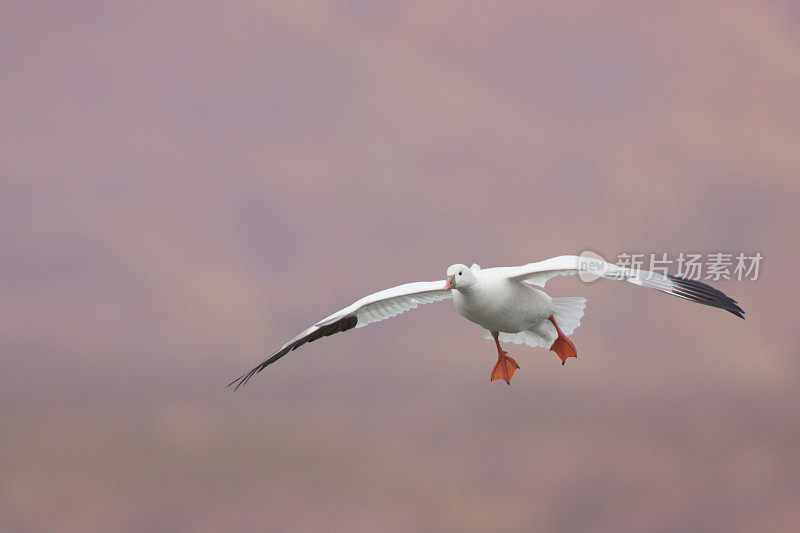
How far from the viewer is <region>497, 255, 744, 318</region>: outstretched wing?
9.48 meters

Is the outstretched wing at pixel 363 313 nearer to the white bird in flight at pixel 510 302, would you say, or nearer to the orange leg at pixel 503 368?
the white bird in flight at pixel 510 302

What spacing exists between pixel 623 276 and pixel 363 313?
3.21 metres

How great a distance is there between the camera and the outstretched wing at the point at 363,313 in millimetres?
11156

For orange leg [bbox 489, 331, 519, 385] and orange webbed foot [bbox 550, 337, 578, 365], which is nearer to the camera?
orange webbed foot [bbox 550, 337, 578, 365]

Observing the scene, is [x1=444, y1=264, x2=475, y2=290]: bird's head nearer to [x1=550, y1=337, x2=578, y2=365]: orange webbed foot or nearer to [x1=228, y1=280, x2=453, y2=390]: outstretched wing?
[x1=228, y1=280, x2=453, y2=390]: outstretched wing

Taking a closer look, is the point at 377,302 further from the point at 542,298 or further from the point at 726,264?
the point at 726,264

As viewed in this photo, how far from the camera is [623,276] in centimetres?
982

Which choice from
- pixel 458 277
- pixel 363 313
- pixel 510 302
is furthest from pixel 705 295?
pixel 363 313

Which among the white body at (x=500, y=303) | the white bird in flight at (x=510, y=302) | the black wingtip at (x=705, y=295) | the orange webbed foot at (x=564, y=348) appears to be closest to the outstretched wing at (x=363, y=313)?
the white bird in flight at (x=510, y=302)

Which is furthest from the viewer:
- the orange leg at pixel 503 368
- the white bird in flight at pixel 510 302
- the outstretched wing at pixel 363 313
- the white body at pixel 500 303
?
the orange leg at pixel 503 368

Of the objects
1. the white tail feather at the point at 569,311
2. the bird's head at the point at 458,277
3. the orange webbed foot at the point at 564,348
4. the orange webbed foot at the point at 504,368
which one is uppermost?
the bird's head at the point at 458,277

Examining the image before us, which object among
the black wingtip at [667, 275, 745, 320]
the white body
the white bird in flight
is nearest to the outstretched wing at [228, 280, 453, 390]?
the white bird in flight

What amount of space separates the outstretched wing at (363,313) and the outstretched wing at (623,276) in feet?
4.12

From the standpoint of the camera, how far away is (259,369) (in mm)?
11523
